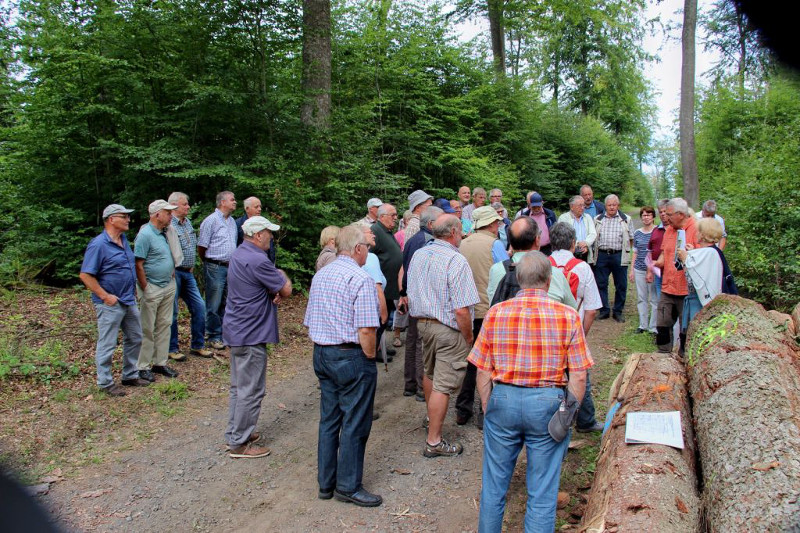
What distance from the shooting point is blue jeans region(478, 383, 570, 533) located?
2.97 m

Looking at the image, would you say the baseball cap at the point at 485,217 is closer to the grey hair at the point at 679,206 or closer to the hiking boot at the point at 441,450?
the hiking boot at the point at 441,450

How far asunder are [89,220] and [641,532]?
9179 millimetres

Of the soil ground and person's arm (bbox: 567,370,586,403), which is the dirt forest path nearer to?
the soil ground

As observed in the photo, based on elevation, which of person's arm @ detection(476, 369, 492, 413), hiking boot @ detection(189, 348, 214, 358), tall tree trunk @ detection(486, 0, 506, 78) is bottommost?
hiking boot @ detection(189, 348, 214, 358)

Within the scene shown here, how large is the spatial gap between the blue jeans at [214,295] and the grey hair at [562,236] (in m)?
4.48

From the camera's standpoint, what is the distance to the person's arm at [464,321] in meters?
4.47

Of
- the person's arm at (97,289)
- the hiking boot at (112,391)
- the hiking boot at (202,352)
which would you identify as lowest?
the hiking boot at (112,391)

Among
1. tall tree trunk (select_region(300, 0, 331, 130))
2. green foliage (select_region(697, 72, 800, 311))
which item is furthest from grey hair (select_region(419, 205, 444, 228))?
green foliage (select_region(697, 72, 800, 311))

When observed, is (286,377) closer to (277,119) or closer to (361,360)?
(361,360)

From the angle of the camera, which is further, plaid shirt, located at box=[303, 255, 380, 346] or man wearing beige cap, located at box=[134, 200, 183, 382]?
man wearing beige cap, located at box=[134, 200, 183, 382]

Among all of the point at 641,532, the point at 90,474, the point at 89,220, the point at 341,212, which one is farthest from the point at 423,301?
the point at 89,220

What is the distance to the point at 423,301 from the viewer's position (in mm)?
4660

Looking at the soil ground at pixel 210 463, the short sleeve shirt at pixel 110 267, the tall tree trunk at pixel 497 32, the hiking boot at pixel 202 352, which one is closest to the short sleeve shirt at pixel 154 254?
the short sleeve shirt at pixel 110 267

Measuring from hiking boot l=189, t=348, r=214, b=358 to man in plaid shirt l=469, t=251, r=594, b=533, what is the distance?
4809 millimetres
